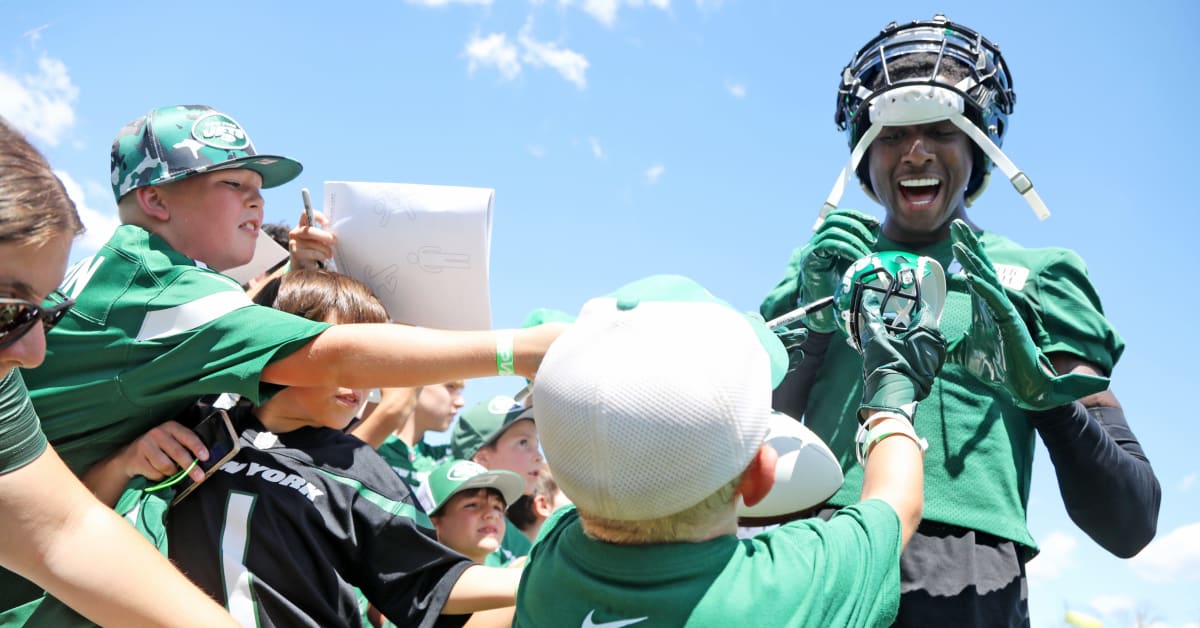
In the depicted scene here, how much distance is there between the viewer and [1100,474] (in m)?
2.30

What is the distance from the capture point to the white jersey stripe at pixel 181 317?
7.30ft

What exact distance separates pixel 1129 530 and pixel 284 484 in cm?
201

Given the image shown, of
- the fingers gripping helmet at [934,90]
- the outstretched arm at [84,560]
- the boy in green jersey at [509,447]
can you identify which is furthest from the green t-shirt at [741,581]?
the boy in green jersey at [509,447]

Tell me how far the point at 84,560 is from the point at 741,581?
4.21 feet

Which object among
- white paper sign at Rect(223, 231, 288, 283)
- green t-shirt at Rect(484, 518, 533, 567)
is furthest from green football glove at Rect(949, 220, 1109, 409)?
green t-shirt at Rect(484, 518, 533, 567)

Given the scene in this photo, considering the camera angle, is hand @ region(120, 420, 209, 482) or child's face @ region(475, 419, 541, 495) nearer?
hand @ region(120, 420, 209, 482)

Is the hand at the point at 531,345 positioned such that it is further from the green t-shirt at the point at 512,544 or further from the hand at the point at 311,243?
the green t-shirt at the point at 512,544

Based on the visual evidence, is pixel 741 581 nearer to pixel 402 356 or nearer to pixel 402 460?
pixel 402 356

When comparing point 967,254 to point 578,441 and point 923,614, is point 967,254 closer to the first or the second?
point 923,614

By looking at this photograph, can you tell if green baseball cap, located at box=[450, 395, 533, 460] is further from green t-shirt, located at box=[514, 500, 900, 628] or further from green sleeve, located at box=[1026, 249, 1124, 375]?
green t-shirt, located at box=[514, 500, 900, 628]

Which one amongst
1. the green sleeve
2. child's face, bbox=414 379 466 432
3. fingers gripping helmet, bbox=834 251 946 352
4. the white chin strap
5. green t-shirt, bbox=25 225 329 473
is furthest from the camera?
child's face, bbox=414 379 466 432

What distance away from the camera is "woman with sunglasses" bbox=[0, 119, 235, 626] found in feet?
6.07

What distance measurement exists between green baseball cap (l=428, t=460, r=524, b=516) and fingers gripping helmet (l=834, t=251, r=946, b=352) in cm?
246

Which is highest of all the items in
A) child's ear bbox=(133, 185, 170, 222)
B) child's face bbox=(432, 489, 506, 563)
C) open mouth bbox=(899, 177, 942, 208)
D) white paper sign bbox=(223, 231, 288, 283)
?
open mouth bbox=(899, 177, 942, 208)
